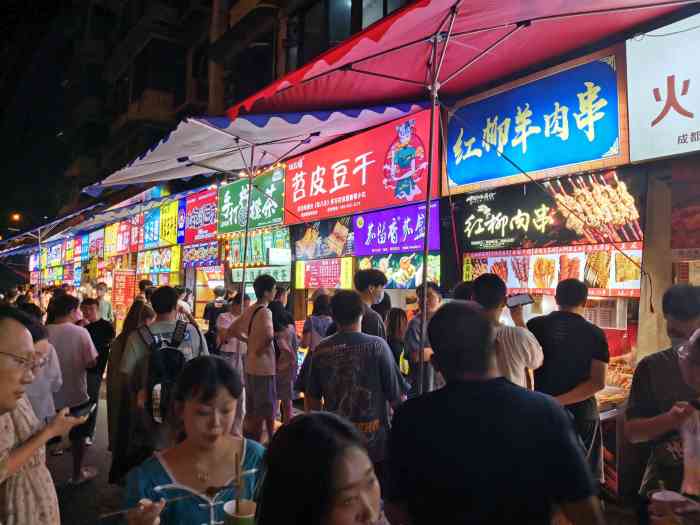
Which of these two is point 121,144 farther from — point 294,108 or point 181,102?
point 294,108

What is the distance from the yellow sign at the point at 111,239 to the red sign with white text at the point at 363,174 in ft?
43.0

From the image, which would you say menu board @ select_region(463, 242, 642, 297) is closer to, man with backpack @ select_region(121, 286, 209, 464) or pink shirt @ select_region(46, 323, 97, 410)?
man with backpack @ select_region(121, 286, 209, 464)

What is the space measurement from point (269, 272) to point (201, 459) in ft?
31.0

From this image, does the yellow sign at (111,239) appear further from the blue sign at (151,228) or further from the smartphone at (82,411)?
the smartphone at (82,411)

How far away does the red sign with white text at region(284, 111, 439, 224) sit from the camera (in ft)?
24.8

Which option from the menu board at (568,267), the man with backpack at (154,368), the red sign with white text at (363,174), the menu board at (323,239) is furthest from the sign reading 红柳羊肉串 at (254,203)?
the man with backpack at (154,368)

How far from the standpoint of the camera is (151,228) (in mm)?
17359

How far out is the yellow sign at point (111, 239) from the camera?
68.2ft

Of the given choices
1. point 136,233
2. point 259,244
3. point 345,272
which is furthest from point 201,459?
point 136,233

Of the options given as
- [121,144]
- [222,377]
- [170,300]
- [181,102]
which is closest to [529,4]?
[222,377]

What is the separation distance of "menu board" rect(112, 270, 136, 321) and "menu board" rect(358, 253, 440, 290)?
26.8 feet

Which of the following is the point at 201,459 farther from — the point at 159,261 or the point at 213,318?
the point at 159,261

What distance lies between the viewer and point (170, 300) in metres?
4.41

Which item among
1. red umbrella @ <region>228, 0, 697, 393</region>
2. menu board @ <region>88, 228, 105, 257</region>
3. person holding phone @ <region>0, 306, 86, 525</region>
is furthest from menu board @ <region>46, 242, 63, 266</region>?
person holding phone @ <region>0, 306, 86, 525</region>
